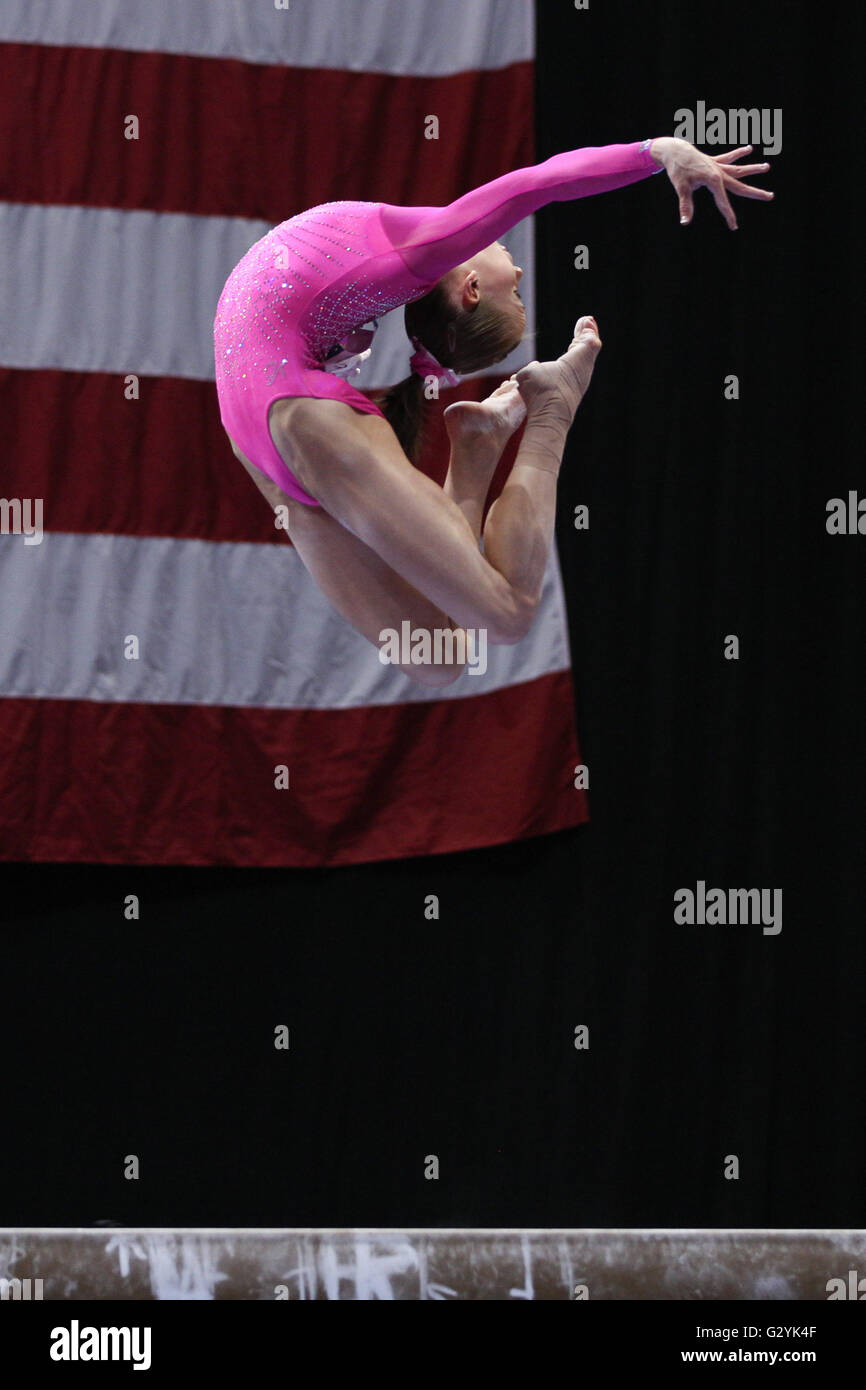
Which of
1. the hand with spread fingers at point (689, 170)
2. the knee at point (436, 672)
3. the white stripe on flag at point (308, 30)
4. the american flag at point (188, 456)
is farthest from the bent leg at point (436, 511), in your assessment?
the white stripe on flag at point (308, 30)

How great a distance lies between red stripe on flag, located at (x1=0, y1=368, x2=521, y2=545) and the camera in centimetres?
351

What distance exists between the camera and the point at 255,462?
7.07 feet

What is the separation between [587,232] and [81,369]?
1.21 meters

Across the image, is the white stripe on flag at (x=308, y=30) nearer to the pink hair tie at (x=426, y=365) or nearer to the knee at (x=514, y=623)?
the pink hair tie at (x=426, y=365)

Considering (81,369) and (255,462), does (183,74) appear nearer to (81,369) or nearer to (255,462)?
(81,369)

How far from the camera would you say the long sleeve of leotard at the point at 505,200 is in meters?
1.94

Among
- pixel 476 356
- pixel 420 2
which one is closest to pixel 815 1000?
pixel 476 356

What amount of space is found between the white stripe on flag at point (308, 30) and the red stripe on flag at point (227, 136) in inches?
1.4

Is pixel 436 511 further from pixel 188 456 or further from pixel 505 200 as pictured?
pixel 188 456

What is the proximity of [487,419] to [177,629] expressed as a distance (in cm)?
147

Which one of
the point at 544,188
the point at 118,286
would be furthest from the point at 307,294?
the point at 118,286

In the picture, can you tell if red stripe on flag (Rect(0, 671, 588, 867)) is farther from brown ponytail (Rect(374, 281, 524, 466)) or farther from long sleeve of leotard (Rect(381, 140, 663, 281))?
long sleeve of leotard (Rect(381, 140, 663, 281))

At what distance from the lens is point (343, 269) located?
197cm

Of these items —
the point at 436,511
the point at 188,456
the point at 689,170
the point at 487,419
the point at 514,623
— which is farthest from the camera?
the point at 188,456
